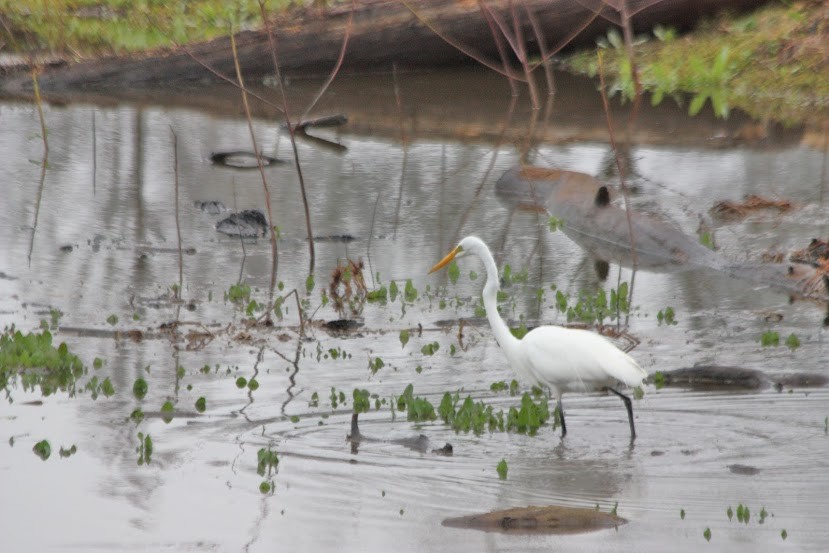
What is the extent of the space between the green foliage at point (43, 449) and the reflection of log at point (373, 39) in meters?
12.0

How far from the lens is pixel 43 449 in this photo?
254 inches

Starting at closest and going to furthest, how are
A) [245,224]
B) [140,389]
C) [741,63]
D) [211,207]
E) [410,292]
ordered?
[140,389] → [410,292] → [245,224] → [211,207] → [741,63]

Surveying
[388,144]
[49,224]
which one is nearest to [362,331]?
[49,224]

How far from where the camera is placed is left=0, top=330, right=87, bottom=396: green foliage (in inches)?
299

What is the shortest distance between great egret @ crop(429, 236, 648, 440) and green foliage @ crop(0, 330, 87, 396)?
2.40m

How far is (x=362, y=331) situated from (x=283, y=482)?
2959 millimetres

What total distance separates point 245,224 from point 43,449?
5.84m

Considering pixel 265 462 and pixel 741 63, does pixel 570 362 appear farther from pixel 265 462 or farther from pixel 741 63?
pixel 741 63

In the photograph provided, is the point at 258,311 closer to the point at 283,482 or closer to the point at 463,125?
the point at 283,482

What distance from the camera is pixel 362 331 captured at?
896 cm

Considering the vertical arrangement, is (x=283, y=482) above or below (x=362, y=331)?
below

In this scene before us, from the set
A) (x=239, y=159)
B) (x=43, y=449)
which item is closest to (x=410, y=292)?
(x=43, y=449)

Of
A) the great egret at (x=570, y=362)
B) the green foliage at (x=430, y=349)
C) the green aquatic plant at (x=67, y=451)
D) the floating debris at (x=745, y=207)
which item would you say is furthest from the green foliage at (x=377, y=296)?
the floating debris at (x=745, y=207)

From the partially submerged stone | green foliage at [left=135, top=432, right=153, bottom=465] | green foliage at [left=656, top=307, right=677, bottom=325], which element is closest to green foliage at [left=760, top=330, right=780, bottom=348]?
green foliage at [left=656, top=307, right=677, bottom=325]
